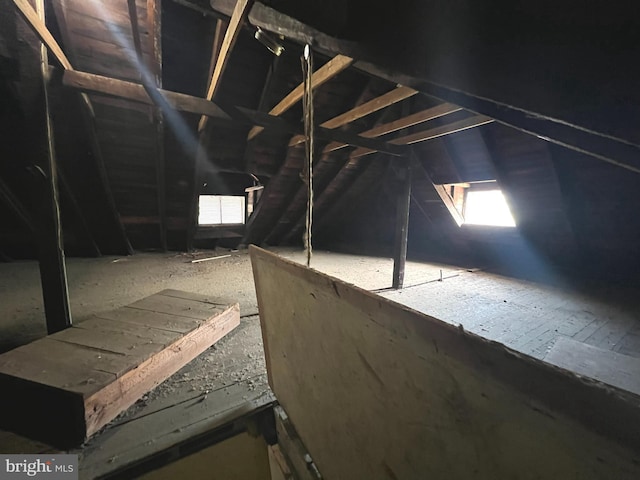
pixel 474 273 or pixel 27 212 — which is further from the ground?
pixel 27 212

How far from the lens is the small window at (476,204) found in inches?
169

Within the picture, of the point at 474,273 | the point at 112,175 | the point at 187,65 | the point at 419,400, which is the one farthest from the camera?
the point at 474,273

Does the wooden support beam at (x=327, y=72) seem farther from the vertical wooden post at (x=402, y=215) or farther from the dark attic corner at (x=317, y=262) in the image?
the vertical wooden post at (x=402, y=215)

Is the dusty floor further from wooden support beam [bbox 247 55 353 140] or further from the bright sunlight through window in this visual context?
wooden support beam [bbox 247 55 353 140]

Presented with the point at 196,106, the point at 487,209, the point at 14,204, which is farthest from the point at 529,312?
the point at 14,204

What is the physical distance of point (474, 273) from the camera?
4273 mm

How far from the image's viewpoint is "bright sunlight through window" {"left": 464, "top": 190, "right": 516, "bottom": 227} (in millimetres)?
4270

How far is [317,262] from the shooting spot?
512 centimetres

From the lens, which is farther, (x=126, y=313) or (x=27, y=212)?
(x=27, y=212)

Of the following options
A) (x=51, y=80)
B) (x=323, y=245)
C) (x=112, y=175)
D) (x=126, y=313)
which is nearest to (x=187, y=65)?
(x=51, y=80)

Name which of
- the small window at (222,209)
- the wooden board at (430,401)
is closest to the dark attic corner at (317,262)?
the wooden board at (430,401)

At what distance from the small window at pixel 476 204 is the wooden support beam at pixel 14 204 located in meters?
5.84

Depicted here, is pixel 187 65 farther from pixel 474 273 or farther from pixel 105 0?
pixel 474 273

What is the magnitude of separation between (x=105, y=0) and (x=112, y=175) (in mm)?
2127
